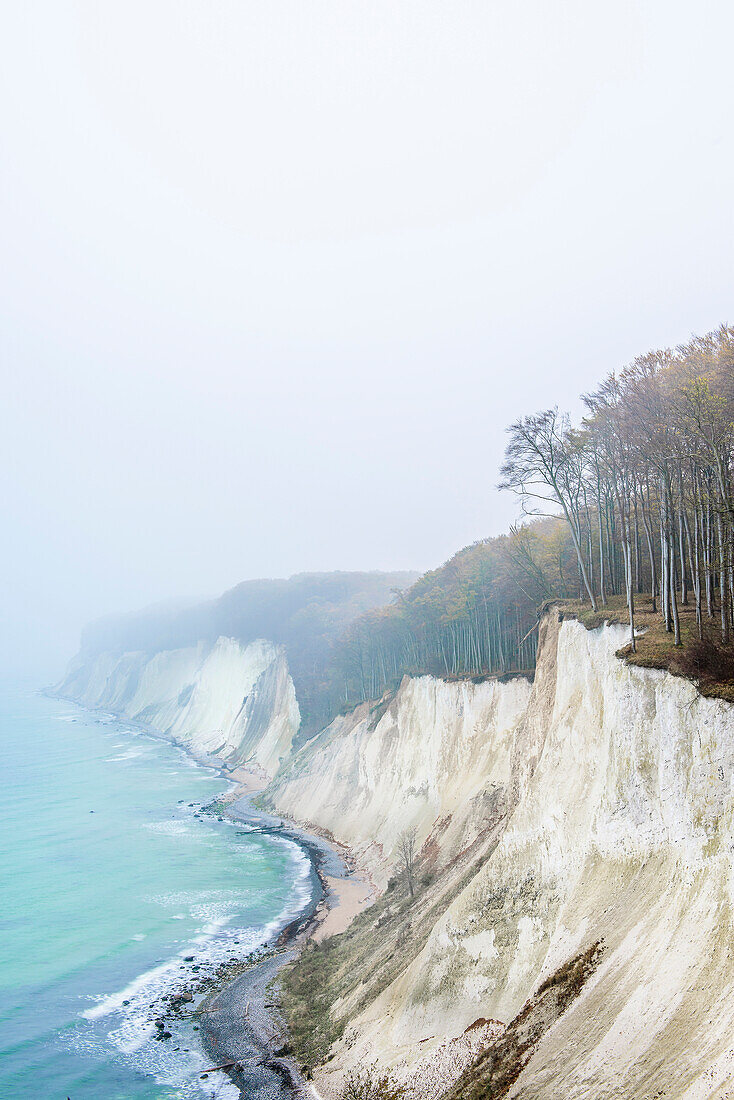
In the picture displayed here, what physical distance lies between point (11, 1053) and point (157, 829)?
1315 inches

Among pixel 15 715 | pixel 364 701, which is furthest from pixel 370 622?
pixel 15 715

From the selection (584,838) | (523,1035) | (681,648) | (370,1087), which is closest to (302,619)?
(370,1087)

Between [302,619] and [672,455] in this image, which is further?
[302,619]

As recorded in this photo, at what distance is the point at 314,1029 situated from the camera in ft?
80.4

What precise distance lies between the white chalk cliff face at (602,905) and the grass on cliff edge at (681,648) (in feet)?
1.25

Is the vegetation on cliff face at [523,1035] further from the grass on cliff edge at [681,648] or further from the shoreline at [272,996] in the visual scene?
the grass on cliff edge at [681,648]

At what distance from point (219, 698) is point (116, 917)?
235 feet

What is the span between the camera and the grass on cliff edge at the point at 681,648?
16.1 meters

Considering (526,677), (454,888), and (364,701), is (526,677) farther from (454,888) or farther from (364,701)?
(364,701)

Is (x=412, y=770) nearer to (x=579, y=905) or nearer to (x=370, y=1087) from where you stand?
(x=370, y=1087)

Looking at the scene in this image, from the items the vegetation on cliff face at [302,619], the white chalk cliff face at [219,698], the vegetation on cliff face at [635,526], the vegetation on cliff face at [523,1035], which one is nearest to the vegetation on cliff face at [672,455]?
the vegetation on cliff face at [635,526]

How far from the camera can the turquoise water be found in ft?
81.7

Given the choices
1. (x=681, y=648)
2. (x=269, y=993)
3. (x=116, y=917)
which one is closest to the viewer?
(x=681, y=648)

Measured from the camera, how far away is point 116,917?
40.0m
